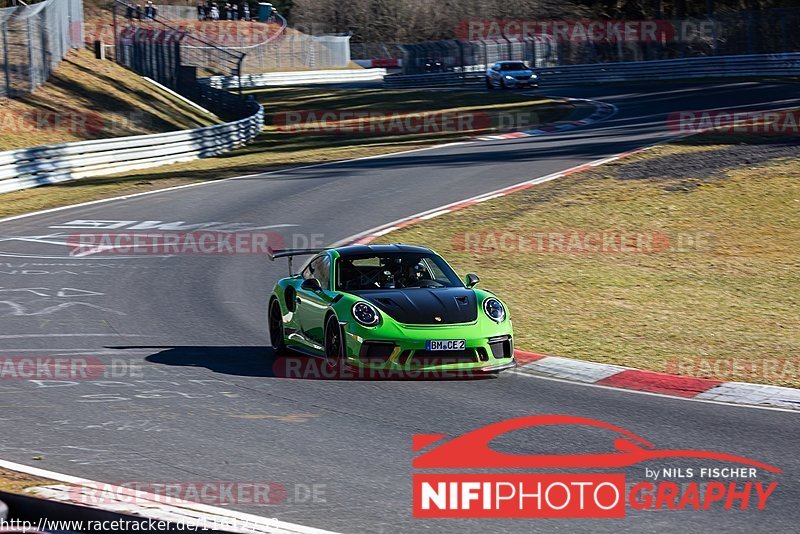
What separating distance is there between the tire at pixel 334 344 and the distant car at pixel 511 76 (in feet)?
147

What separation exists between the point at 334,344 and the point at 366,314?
0.55 metres

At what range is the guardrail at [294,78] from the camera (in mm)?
66812

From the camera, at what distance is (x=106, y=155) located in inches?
1177

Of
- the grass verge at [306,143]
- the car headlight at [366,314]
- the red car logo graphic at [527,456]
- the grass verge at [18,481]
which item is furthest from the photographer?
the grass verge at [306,143]

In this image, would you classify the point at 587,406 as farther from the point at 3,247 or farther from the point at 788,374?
the point at 3,247

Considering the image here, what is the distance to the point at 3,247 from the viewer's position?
63.0 feet

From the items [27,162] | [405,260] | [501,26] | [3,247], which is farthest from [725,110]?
[501,26]

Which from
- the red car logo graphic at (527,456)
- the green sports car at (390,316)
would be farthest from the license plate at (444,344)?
the red car logo graphic at (527,456)

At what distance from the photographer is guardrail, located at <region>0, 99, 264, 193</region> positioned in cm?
2667

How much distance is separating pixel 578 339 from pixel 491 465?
5355 mm
